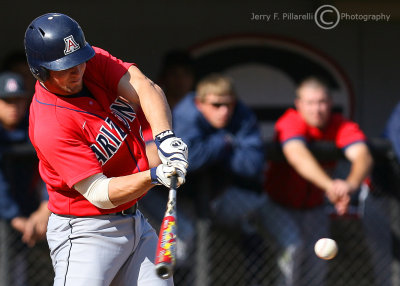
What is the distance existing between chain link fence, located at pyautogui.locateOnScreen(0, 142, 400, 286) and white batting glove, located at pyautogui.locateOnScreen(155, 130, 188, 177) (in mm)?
1705

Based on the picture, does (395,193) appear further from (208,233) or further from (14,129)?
(14,129)

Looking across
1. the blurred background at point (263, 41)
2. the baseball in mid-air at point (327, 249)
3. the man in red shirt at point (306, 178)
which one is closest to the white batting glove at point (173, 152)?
the baseball in mid-air at point (327, 249)

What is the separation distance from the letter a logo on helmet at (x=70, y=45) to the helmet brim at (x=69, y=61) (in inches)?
0.6

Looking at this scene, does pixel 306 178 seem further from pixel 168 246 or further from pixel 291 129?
pixel 168 246

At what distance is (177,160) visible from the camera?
Answer: 2818mm

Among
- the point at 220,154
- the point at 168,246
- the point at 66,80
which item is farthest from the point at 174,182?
the point at 220,154

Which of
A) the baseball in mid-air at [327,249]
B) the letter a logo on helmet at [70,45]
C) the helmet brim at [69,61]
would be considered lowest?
the baseball in mid-air at [327,249]

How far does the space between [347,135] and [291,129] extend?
377 mm

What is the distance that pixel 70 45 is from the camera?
2963 mm

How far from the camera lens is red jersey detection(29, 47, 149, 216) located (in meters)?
3.02

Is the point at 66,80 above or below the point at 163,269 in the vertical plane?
above

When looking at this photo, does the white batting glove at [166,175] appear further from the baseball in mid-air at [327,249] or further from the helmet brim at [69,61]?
the baseball in mid-air at [327,249]

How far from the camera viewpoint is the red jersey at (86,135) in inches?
119
